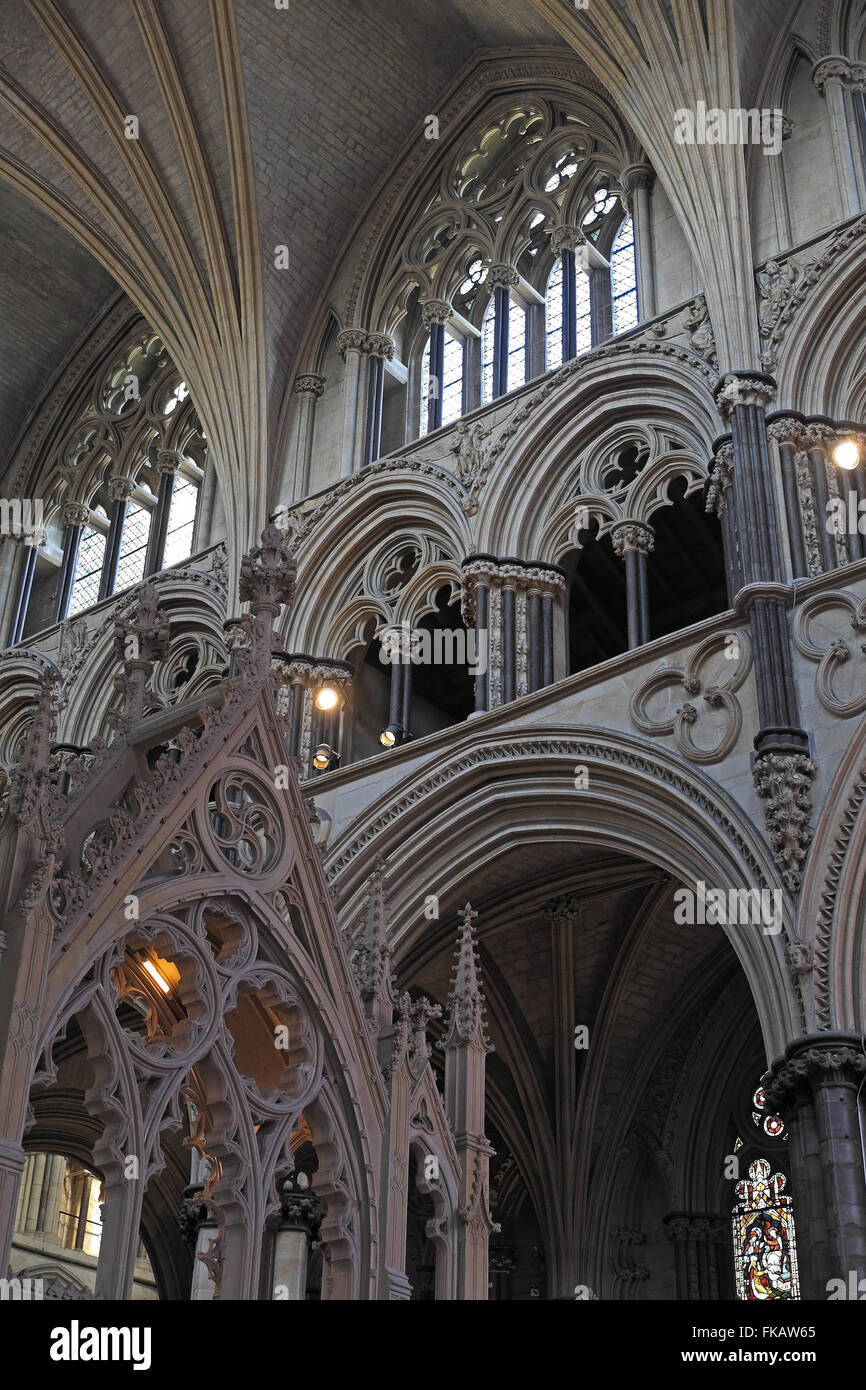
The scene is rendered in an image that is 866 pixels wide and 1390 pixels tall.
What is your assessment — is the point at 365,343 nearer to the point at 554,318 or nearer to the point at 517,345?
the point at 517,345

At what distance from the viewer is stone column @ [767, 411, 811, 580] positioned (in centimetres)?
1253

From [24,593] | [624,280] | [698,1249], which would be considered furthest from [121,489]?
[698,1249]

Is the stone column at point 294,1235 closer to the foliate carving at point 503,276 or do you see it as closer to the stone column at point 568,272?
the stone column at point 568,272

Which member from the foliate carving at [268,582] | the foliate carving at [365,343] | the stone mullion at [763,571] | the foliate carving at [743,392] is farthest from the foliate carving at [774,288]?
the foliate carving at [268,582]

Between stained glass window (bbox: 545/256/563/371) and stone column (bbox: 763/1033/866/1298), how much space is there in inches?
299

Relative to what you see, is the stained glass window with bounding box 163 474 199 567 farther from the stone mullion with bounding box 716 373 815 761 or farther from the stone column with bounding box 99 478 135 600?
the stone mullion with bounding box 716 373 815 761

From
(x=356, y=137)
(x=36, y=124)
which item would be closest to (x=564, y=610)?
(x=356, y=137)

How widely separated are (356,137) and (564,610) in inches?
264

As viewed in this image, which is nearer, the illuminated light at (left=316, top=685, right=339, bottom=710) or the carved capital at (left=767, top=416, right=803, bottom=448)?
the carved capital at (left=767, top=416, right=803, bottom=448)

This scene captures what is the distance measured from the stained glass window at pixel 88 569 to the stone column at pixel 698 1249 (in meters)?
9.27

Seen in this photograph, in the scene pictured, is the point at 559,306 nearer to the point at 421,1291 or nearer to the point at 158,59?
the point at 158,59

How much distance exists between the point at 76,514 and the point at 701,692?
400 inches

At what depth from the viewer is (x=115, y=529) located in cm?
1962

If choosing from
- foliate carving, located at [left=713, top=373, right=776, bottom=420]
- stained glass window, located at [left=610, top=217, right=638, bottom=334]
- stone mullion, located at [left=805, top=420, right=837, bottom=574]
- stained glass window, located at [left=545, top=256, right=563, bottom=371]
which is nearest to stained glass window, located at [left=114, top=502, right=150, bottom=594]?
stained glass window, located at [left=545, top=256, right=563, bottom=371]
